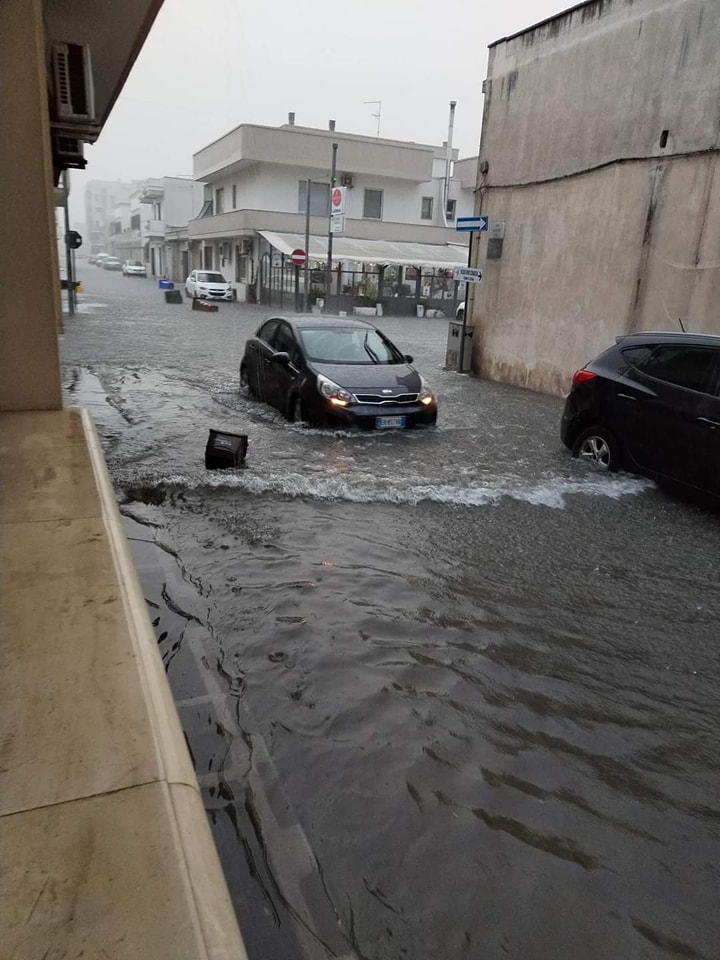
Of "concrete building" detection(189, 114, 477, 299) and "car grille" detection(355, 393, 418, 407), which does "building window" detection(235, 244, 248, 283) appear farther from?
"car grille" detection(355, 393, 418, 407)

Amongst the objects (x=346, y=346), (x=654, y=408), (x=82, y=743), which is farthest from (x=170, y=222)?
(x=82, y=743)

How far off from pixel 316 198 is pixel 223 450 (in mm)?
39740

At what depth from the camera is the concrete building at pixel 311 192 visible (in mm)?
41250

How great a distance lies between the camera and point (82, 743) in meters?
2.17

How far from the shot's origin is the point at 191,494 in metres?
6.73

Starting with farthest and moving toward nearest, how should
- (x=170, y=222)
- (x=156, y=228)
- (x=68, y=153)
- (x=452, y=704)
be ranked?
(x=156, y=228), (x=170, y=222), (x=68, y=153), (x=452, y=704)

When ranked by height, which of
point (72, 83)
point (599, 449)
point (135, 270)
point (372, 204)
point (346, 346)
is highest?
point (372, 204)

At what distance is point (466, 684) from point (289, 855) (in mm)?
1405

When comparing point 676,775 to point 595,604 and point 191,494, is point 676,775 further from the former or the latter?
point 191,494

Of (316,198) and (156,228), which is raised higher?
(316,198)

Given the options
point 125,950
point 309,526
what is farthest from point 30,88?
point 125,950

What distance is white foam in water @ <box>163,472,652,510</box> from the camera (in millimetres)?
6855

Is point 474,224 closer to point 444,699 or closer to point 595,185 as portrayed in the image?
point 595,185

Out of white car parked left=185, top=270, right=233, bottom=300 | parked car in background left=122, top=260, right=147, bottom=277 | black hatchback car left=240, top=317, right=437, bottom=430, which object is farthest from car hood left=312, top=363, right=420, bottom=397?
parked car in background left=122, top=260, right=147, bottom=277
